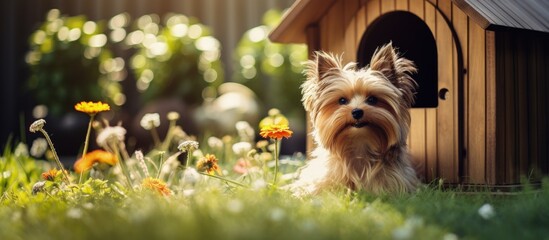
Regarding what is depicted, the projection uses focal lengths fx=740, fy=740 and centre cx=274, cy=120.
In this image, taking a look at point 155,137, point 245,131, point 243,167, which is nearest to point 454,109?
point 243,167

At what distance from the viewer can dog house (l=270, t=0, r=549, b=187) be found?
4.20m

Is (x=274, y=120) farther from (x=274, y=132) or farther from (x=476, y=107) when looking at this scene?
(x=476, y=107)

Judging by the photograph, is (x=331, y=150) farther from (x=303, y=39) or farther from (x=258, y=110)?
(x=258, y=110)

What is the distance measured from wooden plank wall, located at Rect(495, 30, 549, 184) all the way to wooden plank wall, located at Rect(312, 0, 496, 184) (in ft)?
0.22

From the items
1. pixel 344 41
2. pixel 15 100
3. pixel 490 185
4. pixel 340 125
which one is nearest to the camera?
pixel 340 125

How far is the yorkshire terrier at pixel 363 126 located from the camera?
3.93 metres

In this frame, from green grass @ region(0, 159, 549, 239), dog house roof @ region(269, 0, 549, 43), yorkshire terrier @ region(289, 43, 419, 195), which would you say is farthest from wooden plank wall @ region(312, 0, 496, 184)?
green grass @ region(0, 159, 549, 239)

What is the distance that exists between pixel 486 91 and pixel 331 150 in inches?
37.5

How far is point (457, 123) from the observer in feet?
14.3

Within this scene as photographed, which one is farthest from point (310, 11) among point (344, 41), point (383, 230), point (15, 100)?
point (15, 100)

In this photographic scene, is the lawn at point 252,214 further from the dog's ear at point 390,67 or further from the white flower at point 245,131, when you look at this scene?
the white flower at point 245,131

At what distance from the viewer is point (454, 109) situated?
4359 millimetres

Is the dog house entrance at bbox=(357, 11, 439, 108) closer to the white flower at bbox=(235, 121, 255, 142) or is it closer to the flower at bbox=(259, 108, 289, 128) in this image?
the flower at bbox=(259, 108, 289, 128)

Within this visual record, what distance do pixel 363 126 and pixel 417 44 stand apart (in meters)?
1.77
